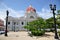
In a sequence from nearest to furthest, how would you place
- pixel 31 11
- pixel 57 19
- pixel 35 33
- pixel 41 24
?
pixel 57 19 < pixel 35 33 < pixel 41 24 < pixel 31 11

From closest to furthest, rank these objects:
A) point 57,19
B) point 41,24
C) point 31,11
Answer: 1. point 57,19
2. point 41,24
3. point 31,11

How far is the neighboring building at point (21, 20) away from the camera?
71825 millimetres

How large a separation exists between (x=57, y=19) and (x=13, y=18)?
181ft

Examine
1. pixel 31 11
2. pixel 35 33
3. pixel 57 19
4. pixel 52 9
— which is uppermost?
pixel 31 11

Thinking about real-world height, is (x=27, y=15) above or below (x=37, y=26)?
above

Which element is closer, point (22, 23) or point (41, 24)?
point (41, 24)

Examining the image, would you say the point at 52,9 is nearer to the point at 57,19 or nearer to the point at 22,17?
the point at 57,19

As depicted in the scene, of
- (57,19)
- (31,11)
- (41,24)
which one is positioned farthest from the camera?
(31,11)

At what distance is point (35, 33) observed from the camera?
90.6 feet

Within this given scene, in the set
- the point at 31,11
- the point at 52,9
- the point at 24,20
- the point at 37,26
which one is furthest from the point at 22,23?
the point at 52,9

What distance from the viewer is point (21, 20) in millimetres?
73875

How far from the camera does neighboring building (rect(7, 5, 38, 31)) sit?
71825mm

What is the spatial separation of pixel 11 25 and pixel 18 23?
3724 mm

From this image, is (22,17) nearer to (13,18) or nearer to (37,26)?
(13,18)
